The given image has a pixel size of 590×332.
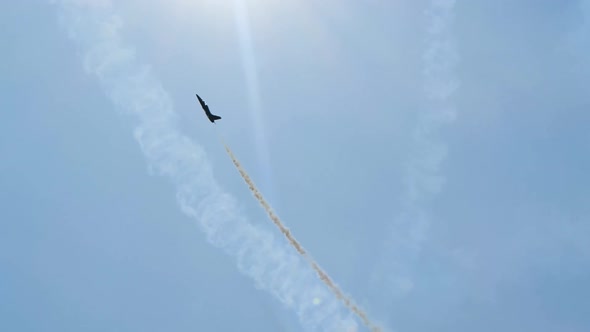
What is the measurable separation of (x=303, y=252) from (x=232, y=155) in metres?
24.0

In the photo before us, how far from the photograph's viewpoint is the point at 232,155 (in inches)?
3543

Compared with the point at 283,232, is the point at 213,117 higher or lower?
higher

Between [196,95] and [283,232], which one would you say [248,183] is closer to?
[283,232]

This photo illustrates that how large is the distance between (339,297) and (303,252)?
452 inches

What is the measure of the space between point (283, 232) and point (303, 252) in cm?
561

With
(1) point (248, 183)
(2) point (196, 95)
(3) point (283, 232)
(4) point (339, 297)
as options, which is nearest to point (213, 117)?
(2) point (196, 95)

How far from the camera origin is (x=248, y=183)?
298ft

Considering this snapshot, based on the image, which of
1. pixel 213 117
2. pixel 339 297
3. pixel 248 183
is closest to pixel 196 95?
pixel 213 117

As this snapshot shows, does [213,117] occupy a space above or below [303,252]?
above

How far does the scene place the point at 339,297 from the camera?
87500mm

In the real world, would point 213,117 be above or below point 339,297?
above

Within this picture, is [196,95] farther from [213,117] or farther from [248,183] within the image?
[248,183]

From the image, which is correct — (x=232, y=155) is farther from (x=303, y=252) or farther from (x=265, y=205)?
(x=303, y=252)

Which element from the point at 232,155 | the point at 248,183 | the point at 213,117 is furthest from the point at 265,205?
the point at 213,117
